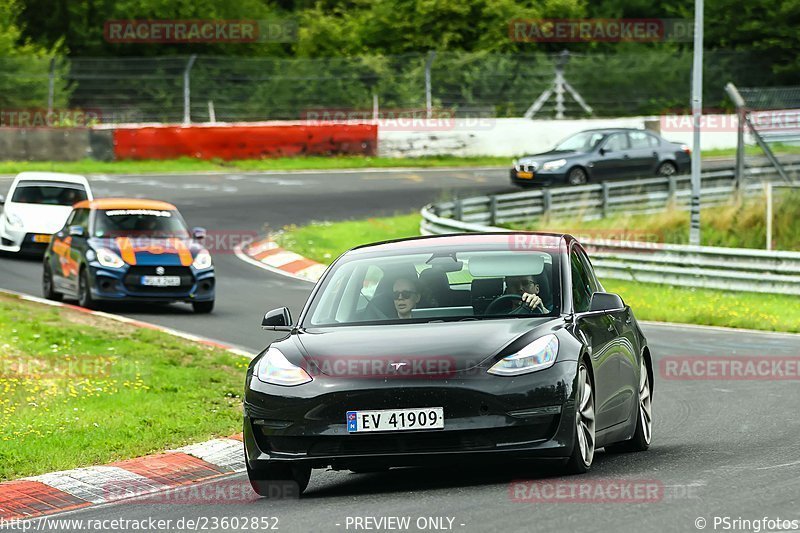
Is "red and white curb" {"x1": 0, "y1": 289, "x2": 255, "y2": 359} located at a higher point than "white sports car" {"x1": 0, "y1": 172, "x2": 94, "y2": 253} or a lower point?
lower

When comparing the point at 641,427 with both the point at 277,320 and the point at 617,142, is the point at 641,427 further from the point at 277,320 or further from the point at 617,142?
the point at 617,142

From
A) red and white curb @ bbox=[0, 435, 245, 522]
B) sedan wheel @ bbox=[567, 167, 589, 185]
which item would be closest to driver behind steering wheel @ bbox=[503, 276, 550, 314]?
red and white curb @ bbox=[0, 435, 245, 522]

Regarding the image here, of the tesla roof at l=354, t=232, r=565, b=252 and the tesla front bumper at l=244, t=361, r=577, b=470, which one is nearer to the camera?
the tesla front bumper at l=244, t=361, r=577, b=470

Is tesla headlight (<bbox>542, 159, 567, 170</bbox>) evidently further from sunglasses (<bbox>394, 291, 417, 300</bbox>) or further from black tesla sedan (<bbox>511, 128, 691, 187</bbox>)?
sunglasses (<bbox>394, 291, 417, 300</bbox>)

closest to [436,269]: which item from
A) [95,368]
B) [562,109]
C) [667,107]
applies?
[95,368]

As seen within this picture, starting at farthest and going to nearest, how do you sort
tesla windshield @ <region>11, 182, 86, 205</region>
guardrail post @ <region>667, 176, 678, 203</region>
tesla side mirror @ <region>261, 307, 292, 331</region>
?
guardrail post @ <region>667, 176, 678, 203</region>
tesla windshield @ <region>11, 182, 86, 205</region>
tesla side mirror @ <region>261, 307, 292, 331</region>

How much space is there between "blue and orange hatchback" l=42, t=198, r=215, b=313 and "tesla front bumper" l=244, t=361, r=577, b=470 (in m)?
12.2

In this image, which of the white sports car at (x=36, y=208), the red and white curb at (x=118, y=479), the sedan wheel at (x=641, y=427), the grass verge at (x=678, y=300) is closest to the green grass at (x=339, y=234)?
the grass verge at (x=678, y=300)

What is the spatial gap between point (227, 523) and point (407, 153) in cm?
3472

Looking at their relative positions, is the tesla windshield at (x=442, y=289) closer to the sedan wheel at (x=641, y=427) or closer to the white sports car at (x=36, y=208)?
the sedan wheel at (x=641, y=427)

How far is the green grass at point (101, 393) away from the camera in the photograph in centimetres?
1052

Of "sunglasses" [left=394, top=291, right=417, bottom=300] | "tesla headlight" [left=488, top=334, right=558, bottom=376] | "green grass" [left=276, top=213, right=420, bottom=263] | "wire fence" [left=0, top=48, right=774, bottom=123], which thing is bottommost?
"green grass" [left=276, top=213, right=420, bottom=263]

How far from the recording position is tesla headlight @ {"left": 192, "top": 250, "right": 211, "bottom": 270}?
803 inches

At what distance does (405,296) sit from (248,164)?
→ 1231 inches
